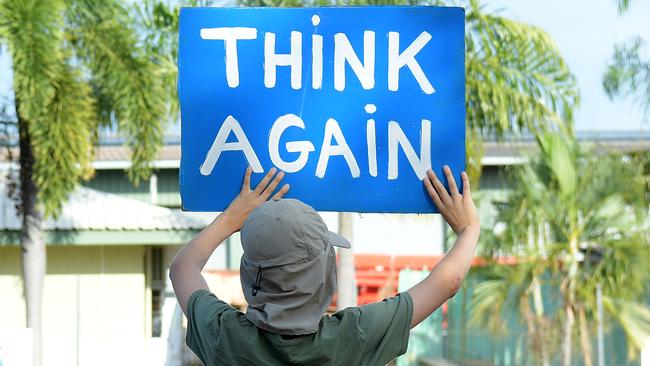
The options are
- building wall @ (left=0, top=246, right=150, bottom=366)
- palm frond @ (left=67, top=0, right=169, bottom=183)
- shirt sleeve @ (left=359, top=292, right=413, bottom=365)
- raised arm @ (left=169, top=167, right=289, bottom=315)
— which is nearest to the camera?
shirt sleeve @ (left=359, top=292, right=413, bottom=365)

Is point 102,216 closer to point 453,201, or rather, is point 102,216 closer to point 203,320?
point 453,201

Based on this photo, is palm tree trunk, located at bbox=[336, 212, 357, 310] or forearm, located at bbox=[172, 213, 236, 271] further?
palm tree trunk, located at bbox=[336, 212, 357, 310]

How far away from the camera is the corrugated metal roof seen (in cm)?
1739

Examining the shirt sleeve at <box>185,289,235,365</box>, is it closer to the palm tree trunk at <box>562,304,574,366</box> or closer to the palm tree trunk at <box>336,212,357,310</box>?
the palm tree trunk at <box>562,304,574,366</box>

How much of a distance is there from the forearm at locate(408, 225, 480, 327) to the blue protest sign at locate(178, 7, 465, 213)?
0.36m

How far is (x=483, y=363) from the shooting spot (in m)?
16.8

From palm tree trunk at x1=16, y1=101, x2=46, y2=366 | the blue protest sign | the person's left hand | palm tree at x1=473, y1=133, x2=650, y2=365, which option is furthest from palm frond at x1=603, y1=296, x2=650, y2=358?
the person's left hand

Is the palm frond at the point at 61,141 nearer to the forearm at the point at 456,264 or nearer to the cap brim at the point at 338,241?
the forearm at the point at 456,264

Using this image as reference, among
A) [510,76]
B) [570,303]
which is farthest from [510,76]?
[570,303]

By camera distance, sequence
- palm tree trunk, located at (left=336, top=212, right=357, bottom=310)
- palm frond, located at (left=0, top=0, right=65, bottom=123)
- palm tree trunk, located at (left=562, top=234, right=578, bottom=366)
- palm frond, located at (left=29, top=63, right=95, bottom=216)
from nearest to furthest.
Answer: palm frond, located at (left=0, top=0, right=65, bottom=123) → palm frond, located at (left=29, top=63, right=95, bottom=216) → palm tree trunk, located at (left=562, top=234, right=578, bottom=366) → palm tree trunk, located at (left=336, top=212, right=357, bottom=310)

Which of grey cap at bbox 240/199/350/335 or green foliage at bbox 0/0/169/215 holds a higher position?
green foliage at bbox 0/0/169/215

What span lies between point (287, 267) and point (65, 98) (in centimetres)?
1233

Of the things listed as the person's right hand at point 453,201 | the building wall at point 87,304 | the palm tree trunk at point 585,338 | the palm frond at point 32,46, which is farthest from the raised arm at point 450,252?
the building wall at point 87,304

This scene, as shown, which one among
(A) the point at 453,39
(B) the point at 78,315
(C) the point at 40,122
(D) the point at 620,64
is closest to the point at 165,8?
(C) the point at 40,122
